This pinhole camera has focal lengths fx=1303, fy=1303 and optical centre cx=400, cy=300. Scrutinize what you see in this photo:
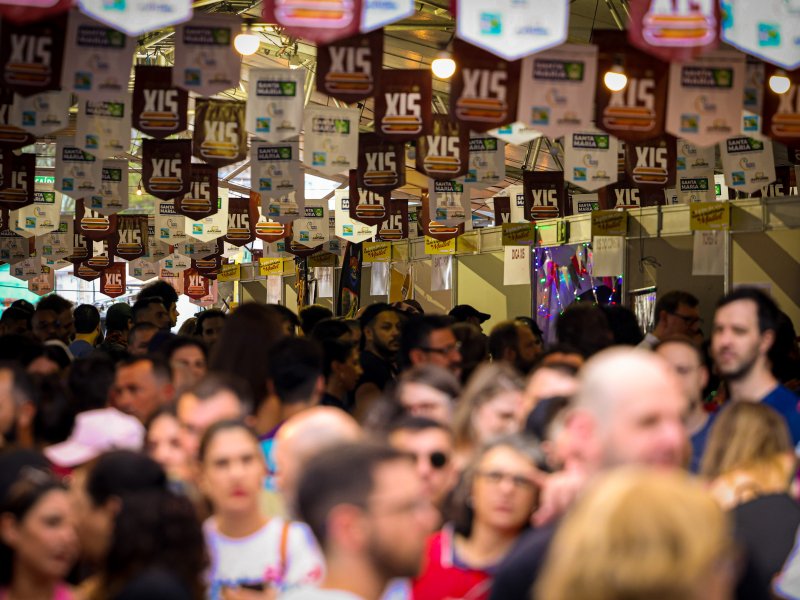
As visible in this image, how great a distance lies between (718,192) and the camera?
18.3 m

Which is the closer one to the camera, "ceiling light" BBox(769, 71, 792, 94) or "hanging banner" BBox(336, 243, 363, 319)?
"ceiling light" BBox(769, 71, 792, 94)

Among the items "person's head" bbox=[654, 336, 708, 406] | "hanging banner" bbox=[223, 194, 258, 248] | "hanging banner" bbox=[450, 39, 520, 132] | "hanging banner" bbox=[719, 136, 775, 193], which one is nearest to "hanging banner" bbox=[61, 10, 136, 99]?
"hanging banner" bbox=[450, 39, 520, 132]

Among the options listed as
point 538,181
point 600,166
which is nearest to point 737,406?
point 600,166

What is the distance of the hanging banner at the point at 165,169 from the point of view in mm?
13945

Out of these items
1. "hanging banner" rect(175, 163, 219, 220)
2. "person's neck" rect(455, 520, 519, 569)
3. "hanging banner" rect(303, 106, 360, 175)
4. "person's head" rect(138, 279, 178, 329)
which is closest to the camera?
"person's neck" rect(455, 520, 519, 569)

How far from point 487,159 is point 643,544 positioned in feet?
37.9

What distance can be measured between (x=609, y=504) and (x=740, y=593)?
27.4 inches

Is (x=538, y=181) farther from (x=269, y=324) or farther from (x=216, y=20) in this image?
(x=269, y=324)

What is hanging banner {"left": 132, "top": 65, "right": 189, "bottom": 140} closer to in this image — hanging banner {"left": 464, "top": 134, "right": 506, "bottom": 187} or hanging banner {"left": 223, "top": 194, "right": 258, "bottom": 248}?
hanging banner {"left": 464, "top": 134, "right": 506, "bottom": 187}

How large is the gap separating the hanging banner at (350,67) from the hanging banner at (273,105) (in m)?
1.19

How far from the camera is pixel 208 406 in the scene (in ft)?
16.3

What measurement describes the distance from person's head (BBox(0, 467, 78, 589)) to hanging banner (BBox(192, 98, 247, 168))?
816 centimetres

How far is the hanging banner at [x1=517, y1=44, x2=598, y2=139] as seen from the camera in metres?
9.80

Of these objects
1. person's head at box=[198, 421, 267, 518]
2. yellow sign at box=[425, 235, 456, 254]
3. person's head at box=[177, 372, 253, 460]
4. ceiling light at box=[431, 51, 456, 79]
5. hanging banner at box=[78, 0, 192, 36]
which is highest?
ceiling light at box=[431, 51, 456, 79]
